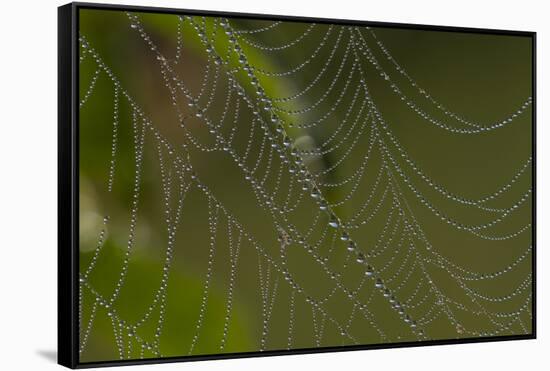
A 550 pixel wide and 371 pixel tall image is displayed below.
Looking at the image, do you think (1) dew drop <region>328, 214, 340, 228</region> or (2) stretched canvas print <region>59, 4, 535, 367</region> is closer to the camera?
(2) stretched canvas print <region>59, 4, 535, 367</region>

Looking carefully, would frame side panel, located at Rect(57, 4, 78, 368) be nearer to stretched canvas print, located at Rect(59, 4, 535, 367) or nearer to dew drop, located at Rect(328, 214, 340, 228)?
stretched canvas print, located at Rect(59, 4, 535, 367)

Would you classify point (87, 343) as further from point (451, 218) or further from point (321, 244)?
point (451, 218)

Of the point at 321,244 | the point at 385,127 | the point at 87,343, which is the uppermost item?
the point at 385,127

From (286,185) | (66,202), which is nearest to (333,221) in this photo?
(286,185)

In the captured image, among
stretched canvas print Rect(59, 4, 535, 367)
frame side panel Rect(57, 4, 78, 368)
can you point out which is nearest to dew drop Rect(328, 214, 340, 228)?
stretched canvas print Rect(59, 4, 535, 367)

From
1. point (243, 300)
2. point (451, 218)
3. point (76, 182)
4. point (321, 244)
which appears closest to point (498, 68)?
point (451, 218)

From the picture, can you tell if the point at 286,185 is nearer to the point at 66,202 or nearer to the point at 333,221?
the point at 333,221

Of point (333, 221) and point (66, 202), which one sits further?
point (333, 221)

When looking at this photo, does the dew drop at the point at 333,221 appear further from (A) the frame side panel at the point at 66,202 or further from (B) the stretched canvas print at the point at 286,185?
(A) the frame side panel at the point at 66,202

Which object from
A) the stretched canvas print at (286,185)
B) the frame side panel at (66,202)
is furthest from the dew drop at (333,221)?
the frame side panel at (66,202)
